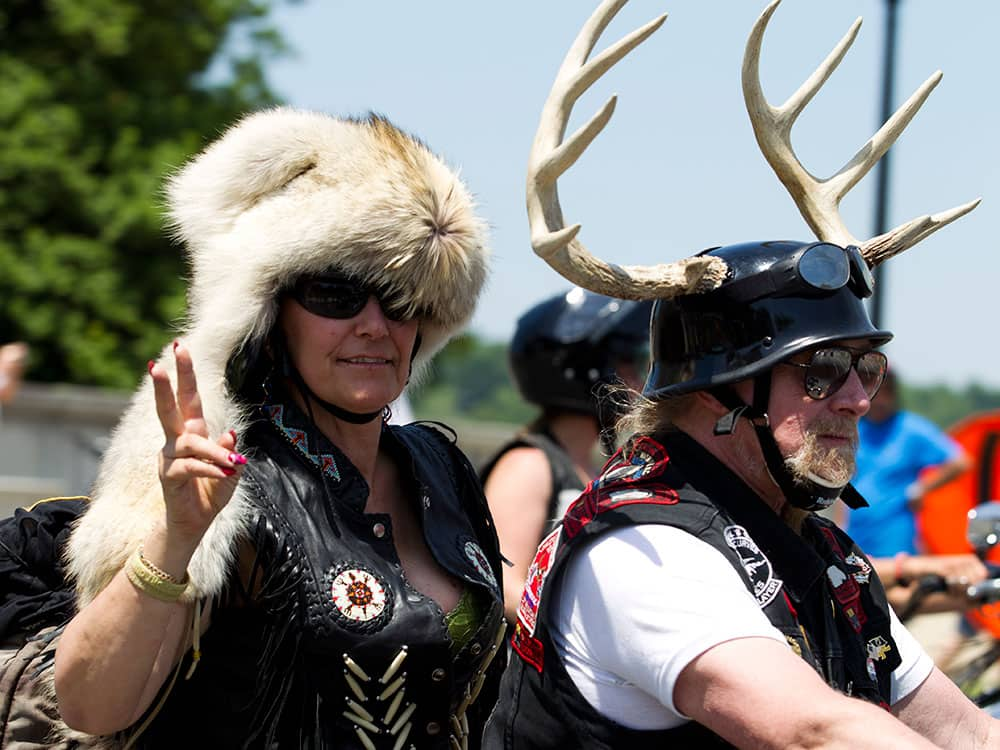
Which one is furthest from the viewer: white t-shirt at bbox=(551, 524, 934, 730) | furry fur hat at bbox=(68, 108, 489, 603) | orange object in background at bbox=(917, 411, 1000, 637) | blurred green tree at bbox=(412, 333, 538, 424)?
blurred green tree at bbox=(412, 333, 538, 424)

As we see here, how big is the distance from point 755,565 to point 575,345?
249cm

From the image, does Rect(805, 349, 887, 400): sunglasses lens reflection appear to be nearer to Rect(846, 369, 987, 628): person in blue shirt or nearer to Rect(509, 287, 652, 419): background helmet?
Rect(509, 287, 652, 419): background helmet

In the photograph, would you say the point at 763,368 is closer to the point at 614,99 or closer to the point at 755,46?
the point at 614,99

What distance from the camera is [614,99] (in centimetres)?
253

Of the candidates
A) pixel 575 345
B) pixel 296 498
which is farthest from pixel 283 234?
pixel 575 345

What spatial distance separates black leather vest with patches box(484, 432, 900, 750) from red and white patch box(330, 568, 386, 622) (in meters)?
0.30

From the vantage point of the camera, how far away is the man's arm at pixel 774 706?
2.24m

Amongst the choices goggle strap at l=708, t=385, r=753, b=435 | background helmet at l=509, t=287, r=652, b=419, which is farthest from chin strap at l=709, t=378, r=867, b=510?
background helmet at l=509, t=287, r=652, b=419

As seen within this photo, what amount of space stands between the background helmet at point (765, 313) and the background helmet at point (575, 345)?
80.2 inches

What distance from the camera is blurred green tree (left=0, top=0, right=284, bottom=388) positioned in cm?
1622

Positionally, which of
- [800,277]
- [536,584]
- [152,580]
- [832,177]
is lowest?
[152,580]

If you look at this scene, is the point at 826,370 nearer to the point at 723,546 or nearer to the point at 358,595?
the point at 723,546

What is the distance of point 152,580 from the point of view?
254cm

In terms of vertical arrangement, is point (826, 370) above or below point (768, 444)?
above
